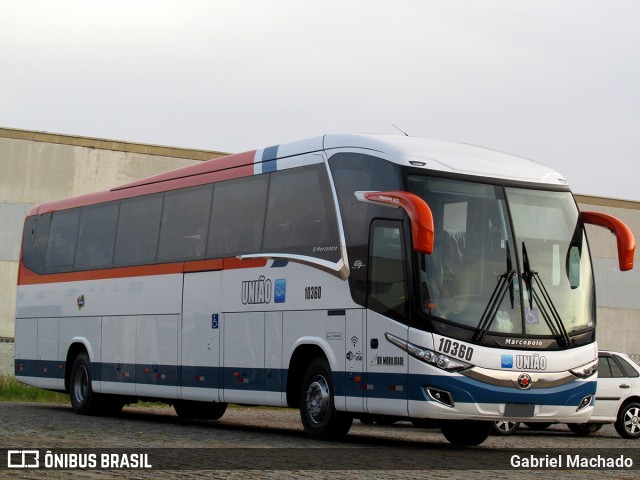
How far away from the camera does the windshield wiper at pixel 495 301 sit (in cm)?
1572

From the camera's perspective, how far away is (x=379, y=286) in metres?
16.3

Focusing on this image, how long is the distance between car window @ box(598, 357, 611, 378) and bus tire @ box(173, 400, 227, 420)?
268 inches

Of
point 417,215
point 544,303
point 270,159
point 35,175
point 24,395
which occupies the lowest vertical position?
point 24,395

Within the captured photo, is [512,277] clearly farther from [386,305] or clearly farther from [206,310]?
[206,310]

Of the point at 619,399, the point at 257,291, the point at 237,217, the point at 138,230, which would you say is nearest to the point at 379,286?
the point at 257,291

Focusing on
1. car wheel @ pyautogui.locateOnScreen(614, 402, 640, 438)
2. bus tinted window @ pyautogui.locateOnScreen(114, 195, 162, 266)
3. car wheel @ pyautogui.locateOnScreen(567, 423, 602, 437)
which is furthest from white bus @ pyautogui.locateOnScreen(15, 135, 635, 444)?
car wheel @ pyautogui.locateOnScreen(567, 423, 602, 437)

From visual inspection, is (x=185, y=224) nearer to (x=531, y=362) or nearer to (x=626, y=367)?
(x=531, y=362)

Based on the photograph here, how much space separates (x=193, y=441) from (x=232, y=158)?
5.26 m

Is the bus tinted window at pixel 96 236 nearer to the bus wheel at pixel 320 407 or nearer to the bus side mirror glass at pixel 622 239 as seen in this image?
the bus wheel at pixel 320 407

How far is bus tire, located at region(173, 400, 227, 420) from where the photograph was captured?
2344cm

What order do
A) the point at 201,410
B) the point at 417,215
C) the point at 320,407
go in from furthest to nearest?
the point at 201,410 < the point at 320,407 < the point at 417,215

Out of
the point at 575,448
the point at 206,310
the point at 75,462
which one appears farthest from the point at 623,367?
the point at 75,462

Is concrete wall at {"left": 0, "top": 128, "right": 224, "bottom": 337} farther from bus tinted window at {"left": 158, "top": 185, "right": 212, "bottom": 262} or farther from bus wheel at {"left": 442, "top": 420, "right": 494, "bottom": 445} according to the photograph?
bus wheel at {"left": 442, "top": 420, "right": 494, "bottom": 445}

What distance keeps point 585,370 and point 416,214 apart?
10.9ft
